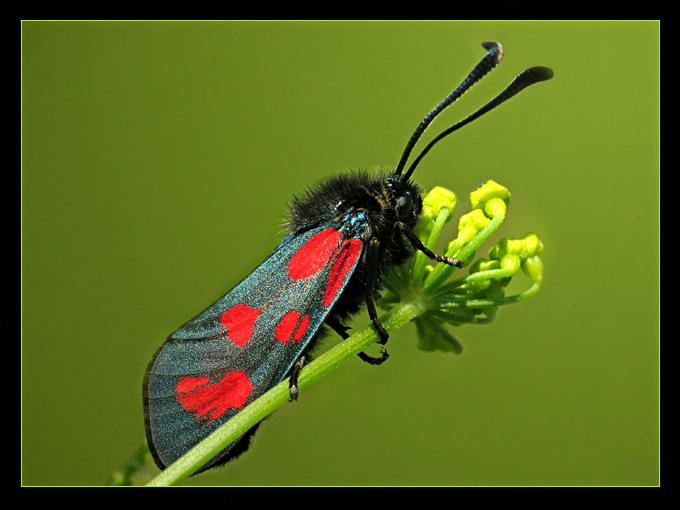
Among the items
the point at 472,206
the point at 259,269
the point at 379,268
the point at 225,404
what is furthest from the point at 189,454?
the point at 472,206

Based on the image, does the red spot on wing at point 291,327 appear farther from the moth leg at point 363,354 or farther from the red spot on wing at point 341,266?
the moth leg at point 363,354

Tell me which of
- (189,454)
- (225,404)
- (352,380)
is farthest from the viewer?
(352,380)

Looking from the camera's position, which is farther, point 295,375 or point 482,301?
point 482,301

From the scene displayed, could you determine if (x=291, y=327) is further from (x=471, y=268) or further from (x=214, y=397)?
(x=471, y=268)

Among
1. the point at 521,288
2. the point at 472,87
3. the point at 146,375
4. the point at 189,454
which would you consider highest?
the point at 472,87

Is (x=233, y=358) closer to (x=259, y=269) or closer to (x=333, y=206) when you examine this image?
(x=259, y=269)

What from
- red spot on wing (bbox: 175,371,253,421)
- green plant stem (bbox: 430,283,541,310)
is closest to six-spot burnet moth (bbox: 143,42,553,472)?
red spot on wing (bbox: 175,371,253,421)

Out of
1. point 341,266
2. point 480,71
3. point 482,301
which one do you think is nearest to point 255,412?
point 341,266
